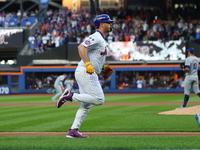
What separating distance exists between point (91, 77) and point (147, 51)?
29044mm

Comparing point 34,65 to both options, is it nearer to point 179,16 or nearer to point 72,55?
point 72,55

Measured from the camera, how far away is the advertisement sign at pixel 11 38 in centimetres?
3916

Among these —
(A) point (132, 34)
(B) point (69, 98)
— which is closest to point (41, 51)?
(A) point (132, 34)

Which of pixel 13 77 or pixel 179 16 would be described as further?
pixel 179 16

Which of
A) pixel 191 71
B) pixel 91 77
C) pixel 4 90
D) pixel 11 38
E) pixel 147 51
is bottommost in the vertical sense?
pixel 4 90

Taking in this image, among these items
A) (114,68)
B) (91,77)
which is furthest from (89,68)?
(114,68)

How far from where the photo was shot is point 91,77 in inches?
296

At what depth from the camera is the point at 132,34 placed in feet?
122

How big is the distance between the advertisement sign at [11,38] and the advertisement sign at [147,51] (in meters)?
8.10

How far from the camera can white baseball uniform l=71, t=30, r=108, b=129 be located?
7.46m

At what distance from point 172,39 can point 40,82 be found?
11.0 meters

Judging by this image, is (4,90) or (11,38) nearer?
(4,90)

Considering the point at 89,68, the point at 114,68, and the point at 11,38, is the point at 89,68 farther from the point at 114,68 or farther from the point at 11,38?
the point at 11,38

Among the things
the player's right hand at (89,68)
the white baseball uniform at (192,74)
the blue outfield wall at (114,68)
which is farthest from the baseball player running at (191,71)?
the blue outfield wall at (114,68)
